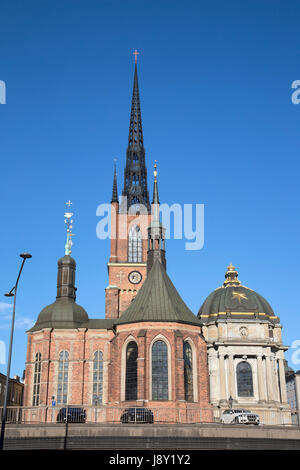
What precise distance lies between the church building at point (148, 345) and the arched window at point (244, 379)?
116 millimetres

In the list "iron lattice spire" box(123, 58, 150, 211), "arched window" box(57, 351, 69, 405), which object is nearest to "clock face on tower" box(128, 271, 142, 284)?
"iron lattice spire" box(123, 58, 150, 211)

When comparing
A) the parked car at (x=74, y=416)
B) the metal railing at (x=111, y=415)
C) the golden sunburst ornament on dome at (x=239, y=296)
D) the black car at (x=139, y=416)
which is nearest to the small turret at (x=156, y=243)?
the golden sunburst ornament on dome at (x=239, y=296)

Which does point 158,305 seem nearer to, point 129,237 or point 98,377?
point 98,377

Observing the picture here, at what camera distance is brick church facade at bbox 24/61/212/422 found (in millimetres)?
44344

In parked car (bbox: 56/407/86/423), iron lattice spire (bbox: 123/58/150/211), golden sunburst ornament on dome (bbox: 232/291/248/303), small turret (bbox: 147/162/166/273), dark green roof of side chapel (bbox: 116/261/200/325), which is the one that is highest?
iron lattice spire (bbox: 123/58/150/211)

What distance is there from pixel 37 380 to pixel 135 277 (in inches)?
884

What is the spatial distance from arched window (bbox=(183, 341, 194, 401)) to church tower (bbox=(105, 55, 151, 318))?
19.2 m

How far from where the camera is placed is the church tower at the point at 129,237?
69.2 m

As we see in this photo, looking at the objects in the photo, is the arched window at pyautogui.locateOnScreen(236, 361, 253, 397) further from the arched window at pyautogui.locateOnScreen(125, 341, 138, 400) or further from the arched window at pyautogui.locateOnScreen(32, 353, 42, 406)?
the arched window at pyautogui.locateOnScreen(32, 353, 42, 406)

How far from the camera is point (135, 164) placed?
3231 inches

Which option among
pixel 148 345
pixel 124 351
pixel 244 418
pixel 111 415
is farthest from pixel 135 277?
pixel 111 415

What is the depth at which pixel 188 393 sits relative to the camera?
Result: 149ft
